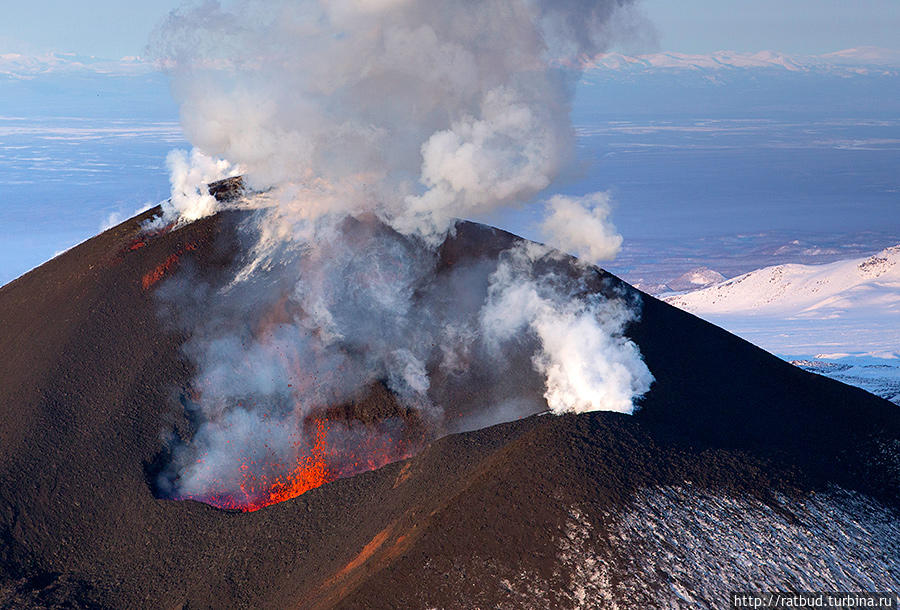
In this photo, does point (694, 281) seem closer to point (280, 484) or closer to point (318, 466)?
point (318, 466)

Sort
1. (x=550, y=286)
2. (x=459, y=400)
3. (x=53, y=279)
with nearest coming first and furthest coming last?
1. (x=459, y=400)
2. (x=550, y=286)
3. (x=53, y=279)

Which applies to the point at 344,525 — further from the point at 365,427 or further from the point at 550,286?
the point at 550,286

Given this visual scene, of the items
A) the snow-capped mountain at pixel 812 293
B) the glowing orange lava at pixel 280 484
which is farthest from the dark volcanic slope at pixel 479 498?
the snow-capped mountain at pixel 812 293

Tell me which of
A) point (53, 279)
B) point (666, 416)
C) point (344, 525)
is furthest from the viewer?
point (53, 279)

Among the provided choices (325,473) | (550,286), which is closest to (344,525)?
(325,473)

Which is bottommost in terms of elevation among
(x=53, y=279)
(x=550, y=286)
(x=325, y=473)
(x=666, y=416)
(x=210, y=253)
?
(x=666, y=416)

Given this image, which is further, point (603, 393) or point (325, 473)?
point (325, 473)
